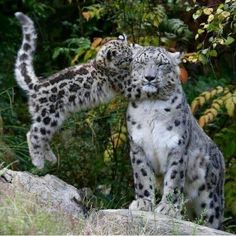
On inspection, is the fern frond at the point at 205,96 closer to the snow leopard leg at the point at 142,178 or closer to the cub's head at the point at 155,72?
the cub's head at the point at 155,72

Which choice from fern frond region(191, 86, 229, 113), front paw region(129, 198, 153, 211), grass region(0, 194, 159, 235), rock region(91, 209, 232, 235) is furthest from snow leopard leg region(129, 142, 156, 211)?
fern frond region(191, 86, 229, 113)

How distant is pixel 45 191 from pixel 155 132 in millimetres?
1208

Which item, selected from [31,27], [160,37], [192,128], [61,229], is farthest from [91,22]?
[61,229]

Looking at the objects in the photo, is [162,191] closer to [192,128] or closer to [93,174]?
[192,128]

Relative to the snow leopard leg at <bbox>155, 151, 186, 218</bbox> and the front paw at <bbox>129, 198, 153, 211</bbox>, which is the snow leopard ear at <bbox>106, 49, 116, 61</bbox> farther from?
the front paw at <bbox>129, 198, 153, 211</bbox>

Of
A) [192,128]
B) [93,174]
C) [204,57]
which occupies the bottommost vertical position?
[93,174]

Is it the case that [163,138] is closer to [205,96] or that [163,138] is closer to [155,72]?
[155,72]

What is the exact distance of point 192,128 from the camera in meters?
9.17

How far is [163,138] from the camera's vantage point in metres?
8.83

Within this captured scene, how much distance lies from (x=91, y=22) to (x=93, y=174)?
3.54 meters

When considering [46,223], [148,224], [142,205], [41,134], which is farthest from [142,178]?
[46,223]

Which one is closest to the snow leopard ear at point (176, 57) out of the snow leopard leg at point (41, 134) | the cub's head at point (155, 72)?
the cub's head at point (155, 72)

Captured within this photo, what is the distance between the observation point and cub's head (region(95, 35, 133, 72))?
9508 millimetres

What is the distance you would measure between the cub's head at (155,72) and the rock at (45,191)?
123 cm
